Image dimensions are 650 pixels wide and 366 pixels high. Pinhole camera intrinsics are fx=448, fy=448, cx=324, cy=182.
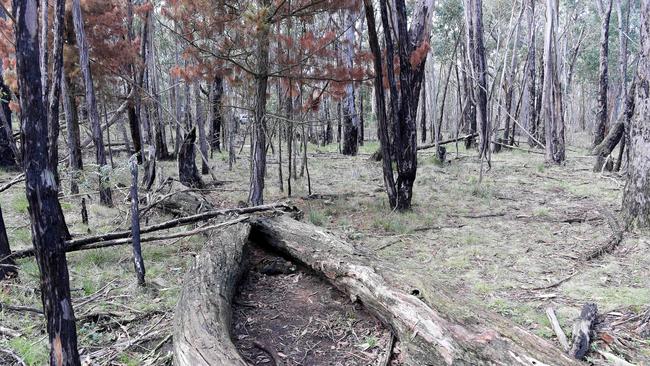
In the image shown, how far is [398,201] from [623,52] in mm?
14549

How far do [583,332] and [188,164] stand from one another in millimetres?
7985

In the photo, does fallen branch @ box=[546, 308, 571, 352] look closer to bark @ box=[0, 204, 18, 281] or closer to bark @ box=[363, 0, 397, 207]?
bark @ box=[363, 0, 397, 207]

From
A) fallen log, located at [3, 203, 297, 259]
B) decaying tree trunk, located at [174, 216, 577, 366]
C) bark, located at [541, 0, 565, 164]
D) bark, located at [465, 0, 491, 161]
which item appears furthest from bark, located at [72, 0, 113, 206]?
bark, located at [541, 0, 565, 164]

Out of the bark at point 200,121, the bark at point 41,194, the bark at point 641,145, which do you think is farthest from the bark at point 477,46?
the bark at point 41,194

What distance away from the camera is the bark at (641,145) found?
530 cm

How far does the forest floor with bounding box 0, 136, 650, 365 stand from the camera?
3.42 meters

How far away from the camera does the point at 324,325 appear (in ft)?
11.8

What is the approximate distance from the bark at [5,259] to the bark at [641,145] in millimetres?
6790

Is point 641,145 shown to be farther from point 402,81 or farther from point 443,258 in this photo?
point 402,81

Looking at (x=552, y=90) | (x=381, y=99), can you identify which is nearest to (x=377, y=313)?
(x=381, y=99)

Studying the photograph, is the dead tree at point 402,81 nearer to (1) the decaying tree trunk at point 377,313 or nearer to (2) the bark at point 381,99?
(2) the bark at point 381,99

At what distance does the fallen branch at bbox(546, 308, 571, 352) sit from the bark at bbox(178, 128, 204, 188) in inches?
285

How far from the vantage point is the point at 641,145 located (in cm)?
536

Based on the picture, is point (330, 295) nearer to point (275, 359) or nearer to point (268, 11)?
point (275, 359)
